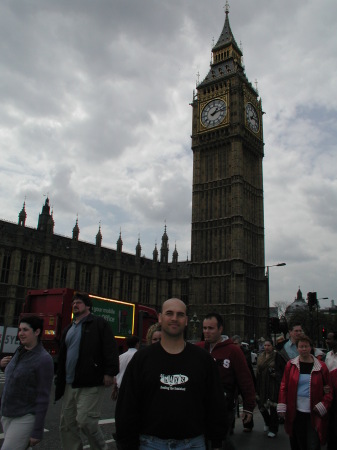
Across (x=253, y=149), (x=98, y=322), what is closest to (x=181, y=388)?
(x=98, y=322)

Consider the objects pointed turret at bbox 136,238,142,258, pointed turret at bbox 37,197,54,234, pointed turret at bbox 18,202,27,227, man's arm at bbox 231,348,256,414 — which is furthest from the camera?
pointed turret at bbox 136,238,142,258

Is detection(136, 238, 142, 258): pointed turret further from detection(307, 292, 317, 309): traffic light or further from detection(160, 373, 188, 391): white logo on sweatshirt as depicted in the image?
detection(160, 373, 188, 391): white logo on sweatshirt

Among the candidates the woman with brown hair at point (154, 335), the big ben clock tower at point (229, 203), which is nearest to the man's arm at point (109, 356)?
the woman with brown hair at point (154, 335)

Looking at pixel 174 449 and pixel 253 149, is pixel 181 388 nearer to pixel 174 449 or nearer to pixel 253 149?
→ pixel 174 449

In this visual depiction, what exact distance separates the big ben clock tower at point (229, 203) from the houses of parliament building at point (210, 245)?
0.14 m

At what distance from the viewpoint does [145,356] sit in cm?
319

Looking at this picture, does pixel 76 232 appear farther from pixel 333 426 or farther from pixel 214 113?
pixel 333 426

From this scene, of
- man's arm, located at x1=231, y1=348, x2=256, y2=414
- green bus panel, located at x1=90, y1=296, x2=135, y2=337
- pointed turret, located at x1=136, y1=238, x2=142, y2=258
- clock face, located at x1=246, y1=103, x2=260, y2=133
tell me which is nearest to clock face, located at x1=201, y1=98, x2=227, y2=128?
clock face, located at x1=246, y1=103, x2=260, y2=133

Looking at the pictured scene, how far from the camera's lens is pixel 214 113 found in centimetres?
6072

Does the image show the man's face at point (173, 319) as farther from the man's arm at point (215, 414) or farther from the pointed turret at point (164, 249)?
the pointed turret at point (164, 249)

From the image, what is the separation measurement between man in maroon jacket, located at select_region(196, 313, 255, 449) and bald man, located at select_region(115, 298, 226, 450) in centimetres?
204

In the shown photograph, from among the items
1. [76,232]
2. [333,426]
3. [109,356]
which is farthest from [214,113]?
[109,356]

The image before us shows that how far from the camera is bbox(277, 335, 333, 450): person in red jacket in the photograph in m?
5.14

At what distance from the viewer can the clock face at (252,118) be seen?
60656 mm
